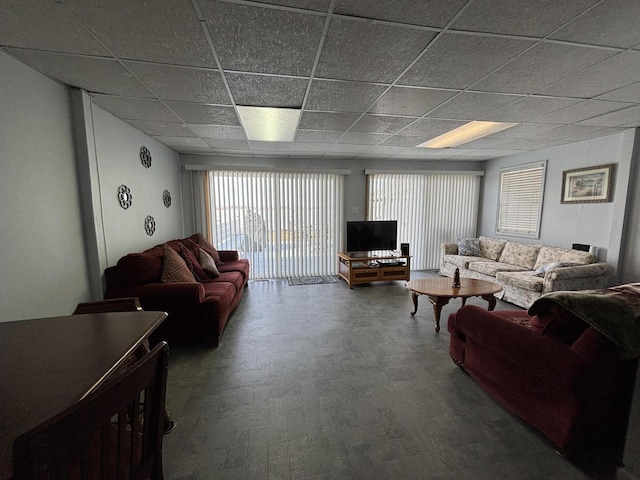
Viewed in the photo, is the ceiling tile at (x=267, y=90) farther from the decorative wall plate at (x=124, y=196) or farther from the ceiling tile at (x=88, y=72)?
the decorative wall plate at (x=124, y=196)

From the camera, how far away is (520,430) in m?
1.66

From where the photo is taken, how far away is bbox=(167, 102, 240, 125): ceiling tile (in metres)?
2.55

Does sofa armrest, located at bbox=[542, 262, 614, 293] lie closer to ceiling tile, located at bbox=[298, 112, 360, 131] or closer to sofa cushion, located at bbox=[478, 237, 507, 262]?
sofa cushion, located at bbox=[478, 237, 507, 262]

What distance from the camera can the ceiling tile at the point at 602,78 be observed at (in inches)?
69.9

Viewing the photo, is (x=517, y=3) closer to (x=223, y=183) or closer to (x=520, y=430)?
(x=520, y=430)

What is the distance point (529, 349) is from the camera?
1.56 metres

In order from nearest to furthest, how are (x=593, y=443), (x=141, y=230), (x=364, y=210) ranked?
1. (x=593, y=443)
2. (x=141, y=230)
3. (x=364, y=210)

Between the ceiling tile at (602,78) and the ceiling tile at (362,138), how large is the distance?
5.85 ft

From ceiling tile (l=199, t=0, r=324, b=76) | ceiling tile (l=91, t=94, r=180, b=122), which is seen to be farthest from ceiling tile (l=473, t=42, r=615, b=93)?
ceiling tile (l=91, t=94, r=180, b=122)

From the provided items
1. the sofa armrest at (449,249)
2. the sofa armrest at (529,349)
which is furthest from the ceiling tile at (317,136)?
the sofa armrest at (449,249)

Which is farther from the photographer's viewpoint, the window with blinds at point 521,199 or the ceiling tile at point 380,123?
the window with blinds at point 521,199

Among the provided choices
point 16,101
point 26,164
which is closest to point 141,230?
point 26,164

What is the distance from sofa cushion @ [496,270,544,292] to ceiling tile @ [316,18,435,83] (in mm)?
3228

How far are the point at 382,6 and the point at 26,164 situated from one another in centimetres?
252
